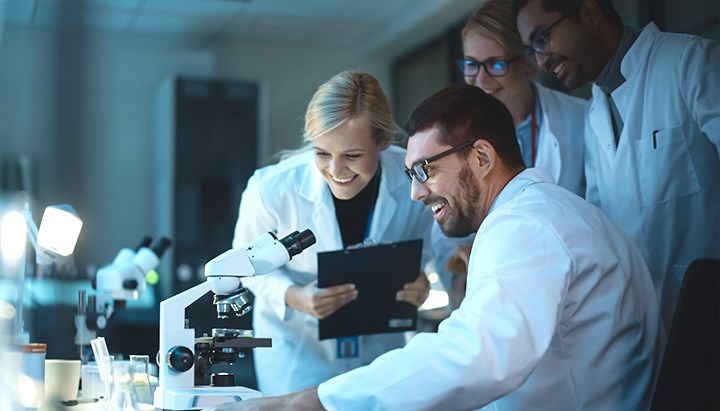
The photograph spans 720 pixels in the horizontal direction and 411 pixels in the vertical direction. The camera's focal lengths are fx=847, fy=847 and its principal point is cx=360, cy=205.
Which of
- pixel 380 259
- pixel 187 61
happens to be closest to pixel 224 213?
pixel 187 61

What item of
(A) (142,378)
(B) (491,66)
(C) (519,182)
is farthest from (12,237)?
(B) (491,66)

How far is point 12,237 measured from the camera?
6.16 ft

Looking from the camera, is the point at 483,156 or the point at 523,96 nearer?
the point at 483,156

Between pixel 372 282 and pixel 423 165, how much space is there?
0.76 metres

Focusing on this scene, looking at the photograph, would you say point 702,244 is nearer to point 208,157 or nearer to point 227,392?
point 227,392

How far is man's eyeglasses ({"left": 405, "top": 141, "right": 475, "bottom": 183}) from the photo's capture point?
1766 mm

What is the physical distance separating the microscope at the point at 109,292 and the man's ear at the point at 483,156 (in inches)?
43.6

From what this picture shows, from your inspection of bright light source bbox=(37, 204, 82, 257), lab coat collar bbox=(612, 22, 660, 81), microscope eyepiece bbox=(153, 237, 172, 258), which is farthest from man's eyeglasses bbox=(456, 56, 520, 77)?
bright light source bbox=(37, 204, 82, 257)

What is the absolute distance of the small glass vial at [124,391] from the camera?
1.53 meters

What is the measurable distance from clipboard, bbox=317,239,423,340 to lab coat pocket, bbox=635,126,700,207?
65cm

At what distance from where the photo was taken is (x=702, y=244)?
6.91 feet

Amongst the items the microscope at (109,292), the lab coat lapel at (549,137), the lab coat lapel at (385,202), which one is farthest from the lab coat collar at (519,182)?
the microscope at (109,292)

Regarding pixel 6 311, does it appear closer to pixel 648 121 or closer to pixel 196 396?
pixel 196 396

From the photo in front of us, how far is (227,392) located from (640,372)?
0.79 metres
